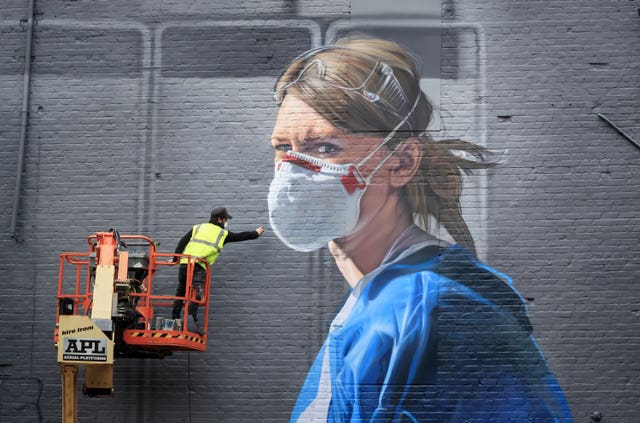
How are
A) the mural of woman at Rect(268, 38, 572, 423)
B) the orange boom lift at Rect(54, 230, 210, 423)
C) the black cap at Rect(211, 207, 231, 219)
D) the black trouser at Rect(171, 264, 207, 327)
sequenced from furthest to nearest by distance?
the mural of woman at Rect(268, 38, 572, 423) → the black cap at Rect(211, 207, 231, 219) → the black trouser at Rect(171, 264, 207, 327) → the orange boom lift at Rect(54, 230, 210, 423)

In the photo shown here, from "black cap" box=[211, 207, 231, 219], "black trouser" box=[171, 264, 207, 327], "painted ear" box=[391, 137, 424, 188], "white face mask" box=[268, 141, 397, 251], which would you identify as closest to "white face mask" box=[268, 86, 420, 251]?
"white face mask" box=[268, 141, 397, 251]

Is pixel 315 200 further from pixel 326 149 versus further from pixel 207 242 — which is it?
pixel 207 242

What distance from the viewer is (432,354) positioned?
1283 centimetres

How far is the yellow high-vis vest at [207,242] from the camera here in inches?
492

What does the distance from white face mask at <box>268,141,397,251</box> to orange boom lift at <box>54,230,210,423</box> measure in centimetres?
139

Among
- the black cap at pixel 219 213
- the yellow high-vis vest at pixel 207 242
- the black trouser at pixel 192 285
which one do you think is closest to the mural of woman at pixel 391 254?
the black cap at pixel 219 213

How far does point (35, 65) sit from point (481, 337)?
7157 mm

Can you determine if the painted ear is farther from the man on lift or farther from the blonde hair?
the man on lift

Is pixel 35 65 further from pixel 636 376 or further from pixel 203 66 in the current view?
pixel 636 376

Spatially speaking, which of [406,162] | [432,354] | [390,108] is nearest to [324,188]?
[406,162]

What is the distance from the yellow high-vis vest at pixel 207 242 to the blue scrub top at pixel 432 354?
74.6 inches

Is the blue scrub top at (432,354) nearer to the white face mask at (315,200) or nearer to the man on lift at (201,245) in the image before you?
the white face mask at (315,200)

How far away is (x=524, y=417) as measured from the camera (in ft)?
41.7

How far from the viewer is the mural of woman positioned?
503 inches
